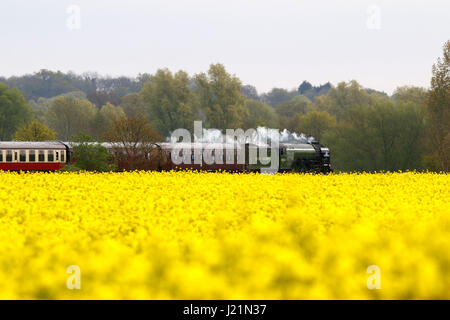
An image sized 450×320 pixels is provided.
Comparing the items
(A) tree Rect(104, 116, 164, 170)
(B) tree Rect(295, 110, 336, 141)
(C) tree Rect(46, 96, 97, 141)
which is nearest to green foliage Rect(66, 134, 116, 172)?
(A) tree Rect(104, 116, 164, 170)

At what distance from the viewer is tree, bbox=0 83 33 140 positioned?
103 metres

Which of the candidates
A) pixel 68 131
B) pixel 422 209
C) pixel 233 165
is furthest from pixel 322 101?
pixel 422 209

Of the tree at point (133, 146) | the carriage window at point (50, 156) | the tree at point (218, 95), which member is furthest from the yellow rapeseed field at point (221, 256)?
the tree at point (218, 95)

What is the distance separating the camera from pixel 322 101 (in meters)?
130

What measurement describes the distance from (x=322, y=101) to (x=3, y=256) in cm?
12460

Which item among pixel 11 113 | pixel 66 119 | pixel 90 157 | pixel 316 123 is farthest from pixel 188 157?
pixel 66 119

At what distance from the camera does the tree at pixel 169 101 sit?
9251 cm

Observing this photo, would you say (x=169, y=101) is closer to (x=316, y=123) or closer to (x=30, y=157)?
(x=316, y=123)

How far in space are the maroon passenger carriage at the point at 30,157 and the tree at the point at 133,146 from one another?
408 cm

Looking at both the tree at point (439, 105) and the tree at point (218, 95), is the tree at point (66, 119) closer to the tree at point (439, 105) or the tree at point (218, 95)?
the tree at point (218, 95)

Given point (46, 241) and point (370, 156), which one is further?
point (370, 156)

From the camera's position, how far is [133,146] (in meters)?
43.8

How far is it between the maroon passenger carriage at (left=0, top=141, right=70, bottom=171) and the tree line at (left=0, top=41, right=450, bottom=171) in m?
4.45

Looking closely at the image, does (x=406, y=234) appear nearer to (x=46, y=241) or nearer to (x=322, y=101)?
(x=46, y=241)
